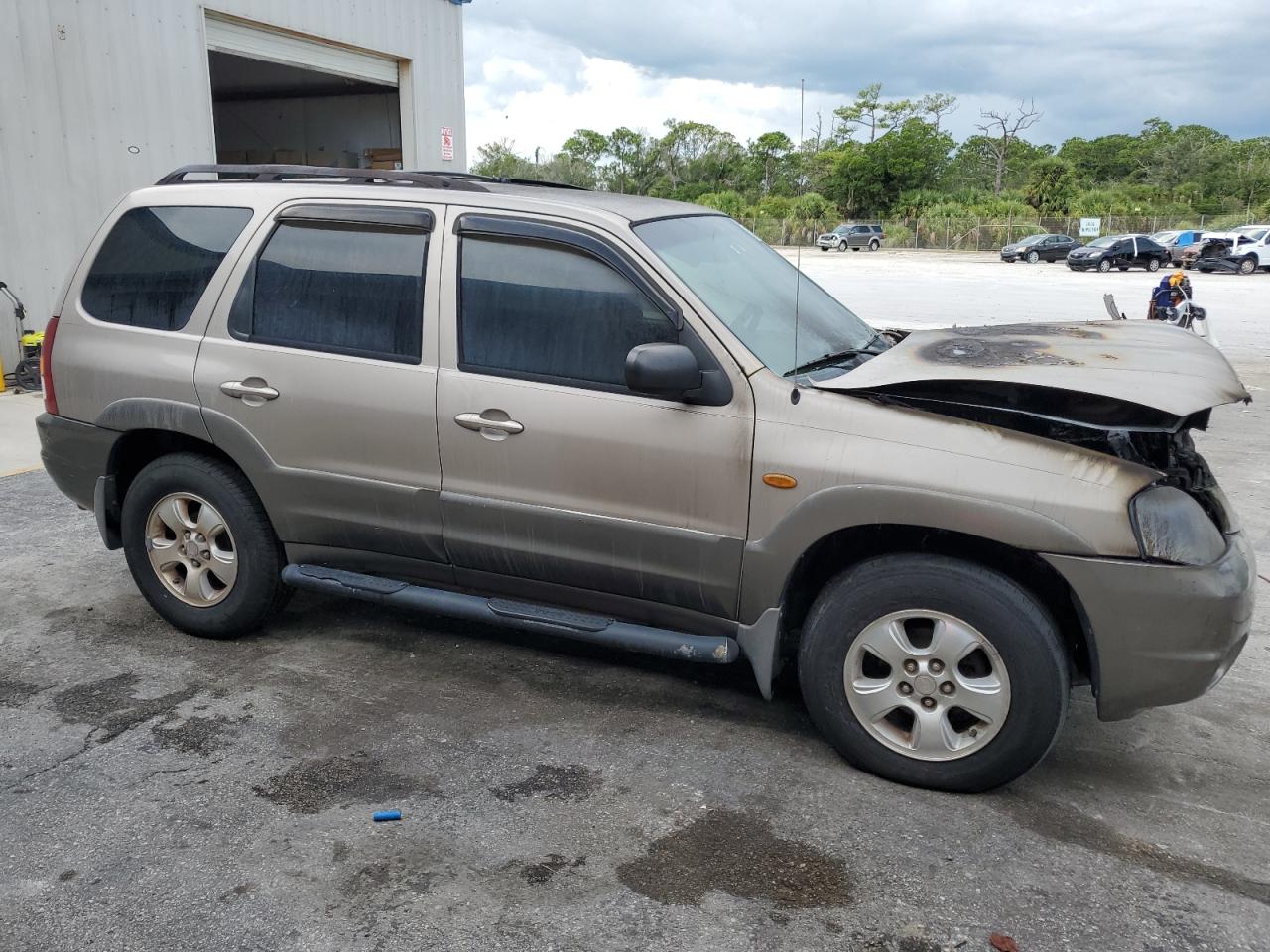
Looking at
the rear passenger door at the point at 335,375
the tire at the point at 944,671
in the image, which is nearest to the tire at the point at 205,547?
the rear passenger door at the point at 335,375

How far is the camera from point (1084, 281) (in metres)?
33.8

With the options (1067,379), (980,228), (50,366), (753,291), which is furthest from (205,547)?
(980,228)

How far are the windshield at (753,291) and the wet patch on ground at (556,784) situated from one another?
1490 mm

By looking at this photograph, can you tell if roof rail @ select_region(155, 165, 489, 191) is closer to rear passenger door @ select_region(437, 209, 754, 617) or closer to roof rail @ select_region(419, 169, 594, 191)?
roof rail @ select_region(419, 169, 594, 191)

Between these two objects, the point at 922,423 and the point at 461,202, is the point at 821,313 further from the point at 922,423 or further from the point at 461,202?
the point at 461,202

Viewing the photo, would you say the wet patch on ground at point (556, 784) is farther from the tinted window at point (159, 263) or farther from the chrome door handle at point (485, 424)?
the tinted window at point (159, 263)

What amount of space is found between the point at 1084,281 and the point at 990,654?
33.8 m

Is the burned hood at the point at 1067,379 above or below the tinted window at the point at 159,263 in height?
below

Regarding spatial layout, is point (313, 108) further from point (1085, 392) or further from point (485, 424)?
point (1085, 392)

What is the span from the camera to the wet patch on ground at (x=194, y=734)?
3.75 metres

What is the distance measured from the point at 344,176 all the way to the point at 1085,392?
297cm

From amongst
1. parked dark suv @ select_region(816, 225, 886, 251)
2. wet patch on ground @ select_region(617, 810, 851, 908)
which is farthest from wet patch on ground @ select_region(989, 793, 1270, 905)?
parked dark suv @ select_region(816, 225, 886, 251)

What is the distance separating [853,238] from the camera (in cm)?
5941

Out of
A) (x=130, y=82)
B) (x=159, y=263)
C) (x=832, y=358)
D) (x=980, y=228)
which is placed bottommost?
(x=832, y=358)
